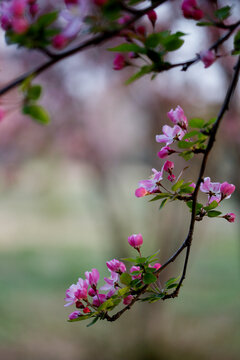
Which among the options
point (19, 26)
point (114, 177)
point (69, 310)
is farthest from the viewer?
point (69, 310)

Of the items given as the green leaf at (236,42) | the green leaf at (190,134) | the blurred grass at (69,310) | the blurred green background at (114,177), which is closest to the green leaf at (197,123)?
the green leaf at (190,134)

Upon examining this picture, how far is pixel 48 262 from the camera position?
670 cm

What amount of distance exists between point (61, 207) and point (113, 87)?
714 centimetres

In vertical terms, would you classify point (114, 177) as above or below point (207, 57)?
below

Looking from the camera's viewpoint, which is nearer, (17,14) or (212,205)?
(17,14)

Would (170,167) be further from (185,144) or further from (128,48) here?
(128,48)

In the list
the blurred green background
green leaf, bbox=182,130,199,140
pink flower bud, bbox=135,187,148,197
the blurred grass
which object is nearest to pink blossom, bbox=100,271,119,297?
pink flower bud, bbox=135,187,148,197

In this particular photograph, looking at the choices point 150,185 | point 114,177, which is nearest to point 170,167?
point 150,185

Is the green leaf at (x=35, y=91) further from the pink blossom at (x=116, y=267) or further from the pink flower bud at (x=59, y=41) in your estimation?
the pink blossom at (x=116, y=267)

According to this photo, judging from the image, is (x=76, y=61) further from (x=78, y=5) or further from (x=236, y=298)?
(x=236, y=298)

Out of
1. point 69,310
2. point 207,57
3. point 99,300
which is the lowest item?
point 69,310

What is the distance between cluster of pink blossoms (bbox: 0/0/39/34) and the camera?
543 mm

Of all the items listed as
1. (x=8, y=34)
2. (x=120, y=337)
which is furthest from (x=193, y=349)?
(x=8, y=34)

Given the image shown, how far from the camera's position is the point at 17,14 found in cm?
55
